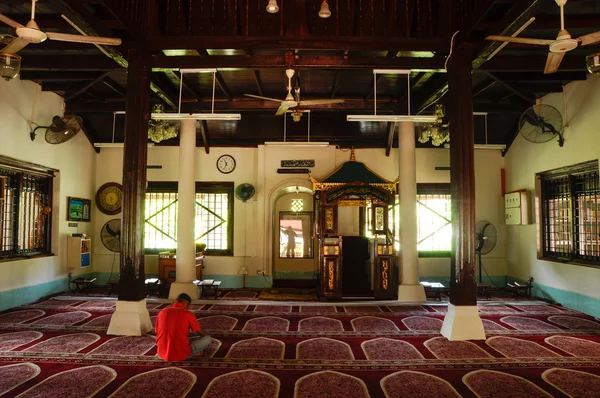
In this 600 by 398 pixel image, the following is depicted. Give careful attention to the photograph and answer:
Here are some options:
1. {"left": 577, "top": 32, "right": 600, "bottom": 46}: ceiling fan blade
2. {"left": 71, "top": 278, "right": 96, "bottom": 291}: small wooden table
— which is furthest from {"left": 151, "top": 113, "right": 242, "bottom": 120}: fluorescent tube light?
{"left": 71, "top": 278, "right": 96, "bottom": 291}: small wooden table

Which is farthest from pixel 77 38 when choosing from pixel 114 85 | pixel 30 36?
pixel 114 85

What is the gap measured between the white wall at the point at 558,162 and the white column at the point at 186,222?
24.7 ft

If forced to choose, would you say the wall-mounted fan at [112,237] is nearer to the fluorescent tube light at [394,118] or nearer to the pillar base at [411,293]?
the fluorescent tube light at [394,118]

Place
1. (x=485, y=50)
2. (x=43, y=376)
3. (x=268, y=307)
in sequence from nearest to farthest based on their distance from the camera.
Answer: (x=43, y=376) < (x=485, y=50) < (x=268, y=307)

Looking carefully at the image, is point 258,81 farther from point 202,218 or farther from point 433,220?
point 433,220

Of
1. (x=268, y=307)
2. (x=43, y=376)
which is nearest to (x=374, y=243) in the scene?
(x=268, y=307)

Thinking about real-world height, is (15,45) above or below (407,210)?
above

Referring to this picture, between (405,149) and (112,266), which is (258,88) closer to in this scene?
(405,149)

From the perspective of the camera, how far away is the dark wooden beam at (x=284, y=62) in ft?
20.1

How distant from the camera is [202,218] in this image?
1037cm

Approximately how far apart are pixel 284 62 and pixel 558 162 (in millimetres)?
5985

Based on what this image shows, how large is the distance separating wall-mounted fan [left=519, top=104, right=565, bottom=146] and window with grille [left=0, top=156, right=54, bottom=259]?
9.64 m

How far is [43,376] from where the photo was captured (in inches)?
161

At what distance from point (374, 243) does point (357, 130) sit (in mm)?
3197
